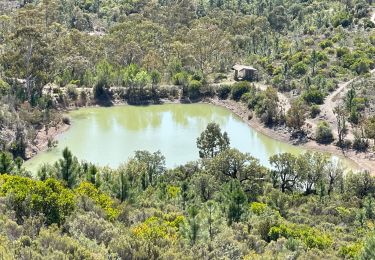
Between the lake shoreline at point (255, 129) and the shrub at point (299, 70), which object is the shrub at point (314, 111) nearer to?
the lake shoreline at point (255, 129)

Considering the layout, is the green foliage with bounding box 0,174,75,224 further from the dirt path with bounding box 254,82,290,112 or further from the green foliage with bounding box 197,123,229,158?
the dirt path with bounding box 254,82,290,112

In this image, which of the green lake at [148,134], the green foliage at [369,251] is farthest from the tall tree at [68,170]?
the green foliage at [369,251]

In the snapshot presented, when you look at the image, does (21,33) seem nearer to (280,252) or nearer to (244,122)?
(244,122)

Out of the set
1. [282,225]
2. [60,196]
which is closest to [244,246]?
[282,225]

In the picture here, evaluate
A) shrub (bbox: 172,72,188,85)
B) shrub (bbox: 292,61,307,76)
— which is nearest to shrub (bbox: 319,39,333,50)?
shrub (bbox: 292,61,307,76)

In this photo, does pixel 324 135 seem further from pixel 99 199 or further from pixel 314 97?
pixel 99 199

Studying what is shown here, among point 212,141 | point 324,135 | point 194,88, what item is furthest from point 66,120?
point 324,135

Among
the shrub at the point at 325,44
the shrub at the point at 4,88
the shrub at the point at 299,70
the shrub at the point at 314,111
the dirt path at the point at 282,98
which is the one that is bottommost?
the shrub at the point at 314,111
